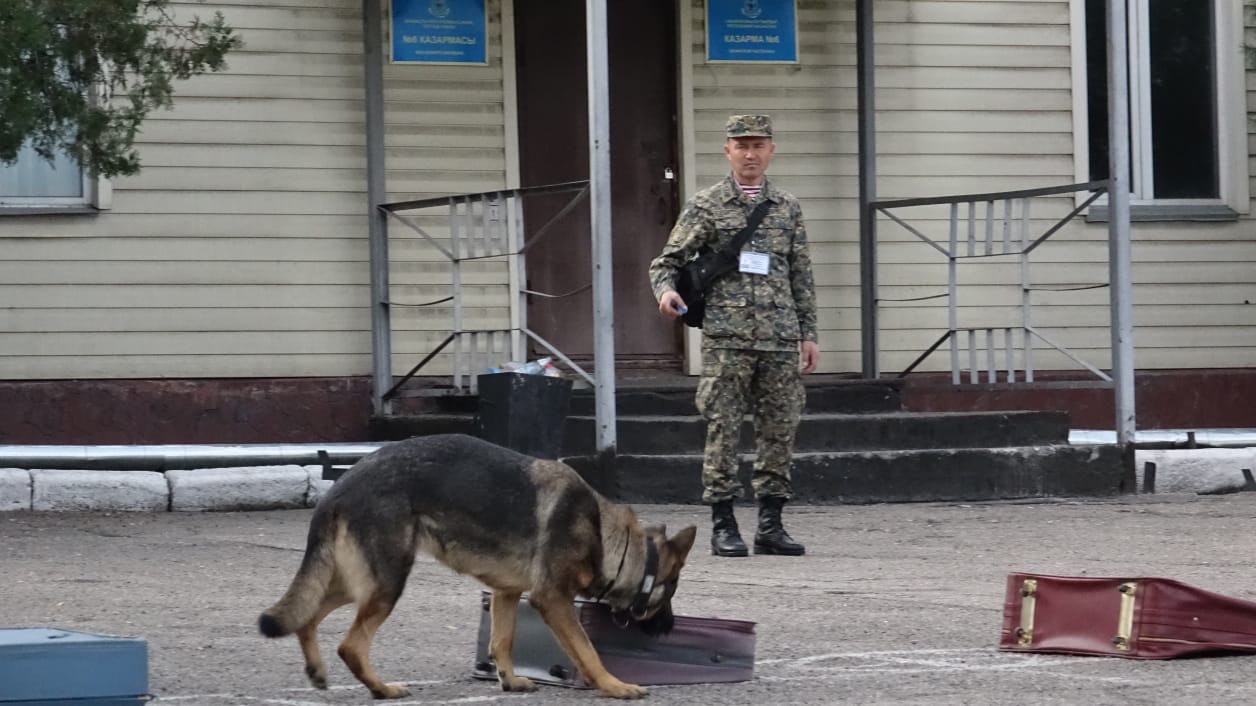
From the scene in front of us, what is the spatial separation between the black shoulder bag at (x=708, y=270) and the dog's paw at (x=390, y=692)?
359cm

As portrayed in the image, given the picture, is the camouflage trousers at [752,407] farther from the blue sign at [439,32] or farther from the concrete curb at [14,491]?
the blue sign at [439,32]

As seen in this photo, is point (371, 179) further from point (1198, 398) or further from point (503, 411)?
point (1198, 398)

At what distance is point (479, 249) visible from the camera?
12.2 meters

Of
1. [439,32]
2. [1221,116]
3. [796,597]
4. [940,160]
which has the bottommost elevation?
[796,597]

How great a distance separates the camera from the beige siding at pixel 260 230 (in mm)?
12281

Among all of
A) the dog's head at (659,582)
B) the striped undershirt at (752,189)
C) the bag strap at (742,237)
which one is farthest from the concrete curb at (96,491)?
the dog's head at (659,582)

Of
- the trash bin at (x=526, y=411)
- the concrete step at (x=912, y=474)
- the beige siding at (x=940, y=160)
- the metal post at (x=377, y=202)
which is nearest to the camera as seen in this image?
the trash bin at (x=526, y=411)

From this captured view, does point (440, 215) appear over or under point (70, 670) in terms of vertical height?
over

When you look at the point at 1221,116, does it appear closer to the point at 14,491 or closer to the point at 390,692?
the point at 14,491

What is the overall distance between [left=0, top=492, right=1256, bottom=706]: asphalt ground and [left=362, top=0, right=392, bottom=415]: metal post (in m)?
1.68

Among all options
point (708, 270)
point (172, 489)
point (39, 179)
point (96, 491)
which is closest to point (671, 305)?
point (708, 270)

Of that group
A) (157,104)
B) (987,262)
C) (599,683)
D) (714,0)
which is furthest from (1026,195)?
(599,683)

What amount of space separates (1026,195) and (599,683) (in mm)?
7195

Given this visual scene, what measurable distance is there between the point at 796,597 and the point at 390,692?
8.89 feet
